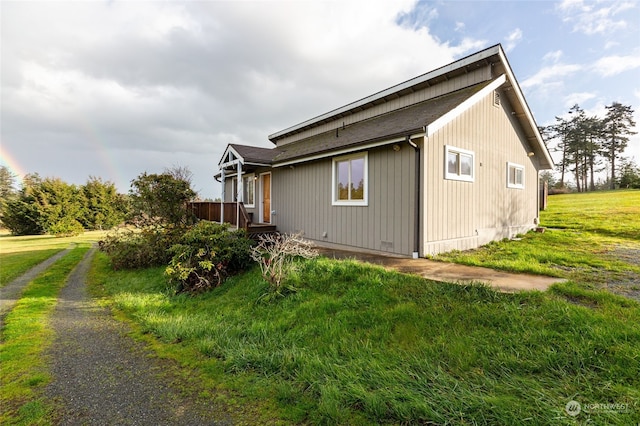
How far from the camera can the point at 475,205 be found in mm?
9070

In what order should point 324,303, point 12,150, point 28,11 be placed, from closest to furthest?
point 324,303, point 28,11, point 12,150

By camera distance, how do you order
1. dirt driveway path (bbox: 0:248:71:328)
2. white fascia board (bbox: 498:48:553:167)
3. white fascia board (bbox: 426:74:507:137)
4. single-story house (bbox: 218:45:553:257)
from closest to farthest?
dirt driveway path (bbox: 0:248:71:328), white fascia board (bbox: 426:74:507:137), single-story house (bbox: 218:45:553:257), white fascia board (bbox: 498:48:553:167)

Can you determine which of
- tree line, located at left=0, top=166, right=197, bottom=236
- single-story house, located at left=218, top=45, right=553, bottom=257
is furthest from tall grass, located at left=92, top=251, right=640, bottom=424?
tree line, located at left=0, top=166, right=197, bottom=236

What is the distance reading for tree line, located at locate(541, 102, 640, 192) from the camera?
108 feet

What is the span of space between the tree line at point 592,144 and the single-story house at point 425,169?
32487 millimetres

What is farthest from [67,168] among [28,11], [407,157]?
[407,157]

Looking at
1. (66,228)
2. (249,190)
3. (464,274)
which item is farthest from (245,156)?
(66,228)

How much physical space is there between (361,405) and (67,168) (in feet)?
138

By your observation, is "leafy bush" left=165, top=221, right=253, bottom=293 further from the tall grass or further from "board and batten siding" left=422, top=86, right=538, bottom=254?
"board and batten siding" left=422, top=86, right=538, bottom=254

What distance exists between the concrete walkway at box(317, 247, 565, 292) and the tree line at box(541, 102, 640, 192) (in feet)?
125

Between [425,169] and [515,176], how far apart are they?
6.28 m

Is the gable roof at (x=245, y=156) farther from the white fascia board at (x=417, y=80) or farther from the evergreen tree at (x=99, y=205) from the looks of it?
the evergreen tree at (x=99, y=205)

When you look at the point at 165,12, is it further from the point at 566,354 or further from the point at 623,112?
the point at 623,112

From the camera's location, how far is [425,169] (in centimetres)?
730
